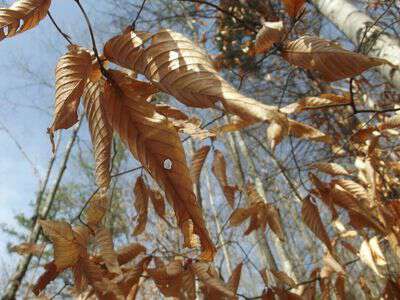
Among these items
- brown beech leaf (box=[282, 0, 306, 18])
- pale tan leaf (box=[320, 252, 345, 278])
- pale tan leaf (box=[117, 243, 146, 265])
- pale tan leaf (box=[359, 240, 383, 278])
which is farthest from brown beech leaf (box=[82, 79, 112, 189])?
pale tan leaf (box=[359, 240, 383, 278])

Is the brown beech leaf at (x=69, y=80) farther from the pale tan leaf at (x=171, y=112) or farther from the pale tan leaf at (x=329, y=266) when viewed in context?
the pale tan leaf at (x=329, y=266)

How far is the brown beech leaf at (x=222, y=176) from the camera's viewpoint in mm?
987

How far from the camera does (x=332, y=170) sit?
904 mm

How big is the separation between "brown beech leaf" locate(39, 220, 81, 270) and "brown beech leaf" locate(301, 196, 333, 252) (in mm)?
524

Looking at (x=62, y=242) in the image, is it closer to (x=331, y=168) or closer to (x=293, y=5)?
(x=293, y=5)

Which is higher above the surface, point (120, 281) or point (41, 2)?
point (41, 2)

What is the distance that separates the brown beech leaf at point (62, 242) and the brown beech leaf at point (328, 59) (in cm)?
47

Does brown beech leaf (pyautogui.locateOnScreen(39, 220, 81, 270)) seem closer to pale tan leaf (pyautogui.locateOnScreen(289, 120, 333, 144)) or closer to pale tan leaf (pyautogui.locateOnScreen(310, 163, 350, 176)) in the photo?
pale tan leaf (pyautogui.locateOnScreen(289, 120, 333, 144))

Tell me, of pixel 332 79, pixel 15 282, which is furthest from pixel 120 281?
pixel 15 282

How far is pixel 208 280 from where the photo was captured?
0.80 meters

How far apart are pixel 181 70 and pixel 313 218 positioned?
663 millimetres

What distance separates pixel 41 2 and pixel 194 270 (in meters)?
0.67

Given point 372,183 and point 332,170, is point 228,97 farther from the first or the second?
point 372,183

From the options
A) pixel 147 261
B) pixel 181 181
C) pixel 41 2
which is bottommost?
pixel 181 181
